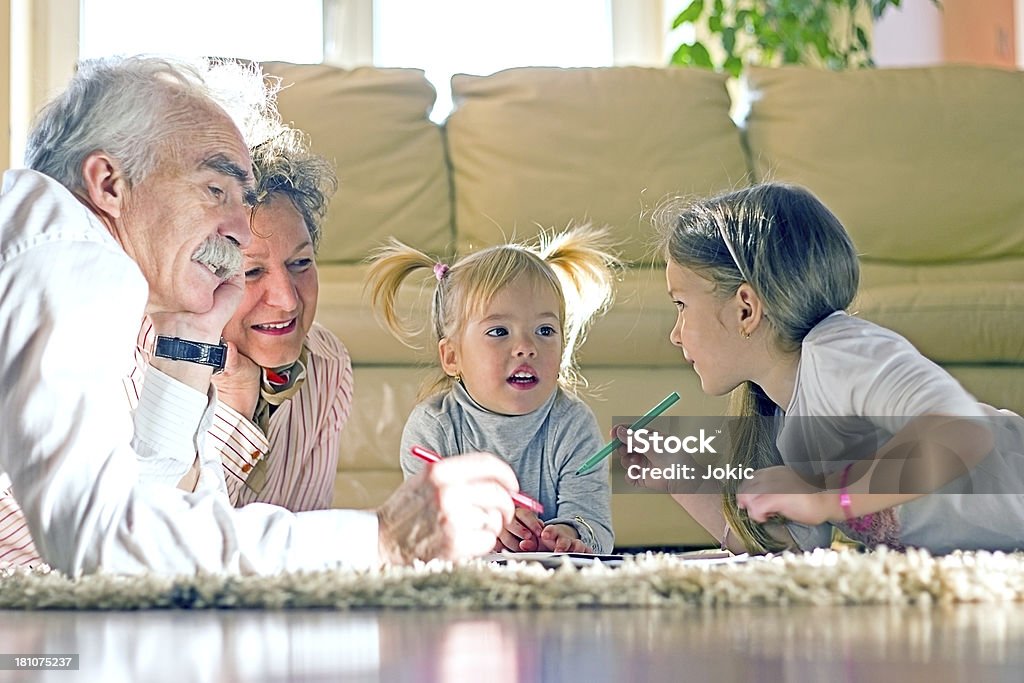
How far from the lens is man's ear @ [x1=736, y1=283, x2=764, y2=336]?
1101 mm

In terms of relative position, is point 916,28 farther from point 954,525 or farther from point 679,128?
point 954,525

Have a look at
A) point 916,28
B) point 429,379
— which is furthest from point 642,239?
point 916,28

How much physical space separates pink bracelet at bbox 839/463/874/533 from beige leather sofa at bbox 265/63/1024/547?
35cm

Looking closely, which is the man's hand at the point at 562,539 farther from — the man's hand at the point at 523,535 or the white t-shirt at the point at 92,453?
the white t-shirt at the point at 92,453

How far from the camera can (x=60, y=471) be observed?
75 cm

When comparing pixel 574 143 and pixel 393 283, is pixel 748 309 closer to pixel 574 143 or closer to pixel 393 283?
pixel 393 283

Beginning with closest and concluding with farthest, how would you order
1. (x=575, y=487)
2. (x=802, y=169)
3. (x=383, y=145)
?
1. (x=575, y=487)
2. (x=383, y=145)
3. (x=802, y=169)

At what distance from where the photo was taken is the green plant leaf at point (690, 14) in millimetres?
2793

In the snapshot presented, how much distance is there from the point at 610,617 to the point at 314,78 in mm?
1404

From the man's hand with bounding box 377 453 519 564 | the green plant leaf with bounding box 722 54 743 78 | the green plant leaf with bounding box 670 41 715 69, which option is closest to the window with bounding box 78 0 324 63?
the green plant leaf with bounding box 670 41 715 69

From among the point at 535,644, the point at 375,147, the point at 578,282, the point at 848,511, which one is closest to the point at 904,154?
the point at 375,147

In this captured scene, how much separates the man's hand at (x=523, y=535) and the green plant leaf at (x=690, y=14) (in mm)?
1888

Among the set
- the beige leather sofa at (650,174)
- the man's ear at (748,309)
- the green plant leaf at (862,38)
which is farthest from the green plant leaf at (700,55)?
the man's ear at (748,309)

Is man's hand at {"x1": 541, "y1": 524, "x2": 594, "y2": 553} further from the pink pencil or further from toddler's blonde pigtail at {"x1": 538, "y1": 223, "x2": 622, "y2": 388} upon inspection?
toddler's blonde pigtail at {"x1": 538, "y1": 223, "x2": 622, "y2": 388}
